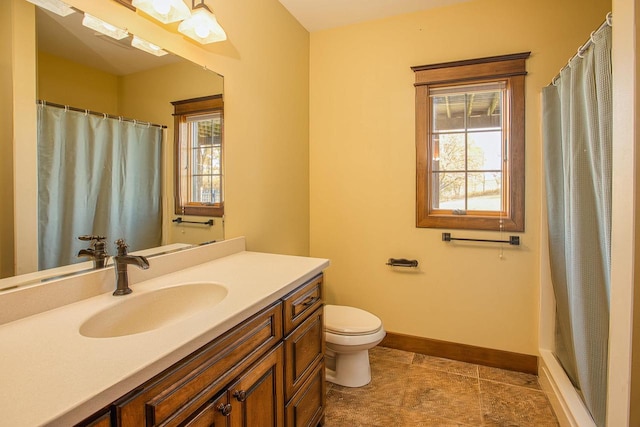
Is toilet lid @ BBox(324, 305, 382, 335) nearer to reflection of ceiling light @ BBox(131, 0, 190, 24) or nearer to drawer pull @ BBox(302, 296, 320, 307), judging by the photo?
drawer pull @ BBox(302, 296, 320, 307)

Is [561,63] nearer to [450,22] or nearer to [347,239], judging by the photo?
[450,22]

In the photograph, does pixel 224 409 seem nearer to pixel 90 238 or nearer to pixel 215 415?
pixel 215 415

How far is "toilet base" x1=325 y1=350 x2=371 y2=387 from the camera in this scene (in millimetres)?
2082

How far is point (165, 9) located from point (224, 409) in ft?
4.92

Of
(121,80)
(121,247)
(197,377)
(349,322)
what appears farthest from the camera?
(349,322)

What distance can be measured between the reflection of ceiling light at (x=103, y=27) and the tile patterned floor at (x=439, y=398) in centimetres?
208

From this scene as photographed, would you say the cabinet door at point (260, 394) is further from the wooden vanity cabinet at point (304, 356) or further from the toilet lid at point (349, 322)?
the toilet lid at point (349, 322)

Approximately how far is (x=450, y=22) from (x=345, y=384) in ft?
8.56

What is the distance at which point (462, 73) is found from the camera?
2275mm

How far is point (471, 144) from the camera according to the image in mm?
2332

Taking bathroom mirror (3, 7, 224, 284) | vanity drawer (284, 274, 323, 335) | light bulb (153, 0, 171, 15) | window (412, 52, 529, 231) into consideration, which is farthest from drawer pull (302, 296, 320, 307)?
light bulb (153, 0, 171, 15)

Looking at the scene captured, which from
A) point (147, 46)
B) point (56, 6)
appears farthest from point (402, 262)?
point (56, 6)

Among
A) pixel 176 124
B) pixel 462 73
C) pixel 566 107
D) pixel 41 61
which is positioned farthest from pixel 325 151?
pixel 41 61

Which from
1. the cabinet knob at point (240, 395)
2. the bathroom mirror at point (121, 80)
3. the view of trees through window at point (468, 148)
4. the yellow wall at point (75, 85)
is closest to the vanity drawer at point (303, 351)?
the cabinet knob at point (240, 395)
